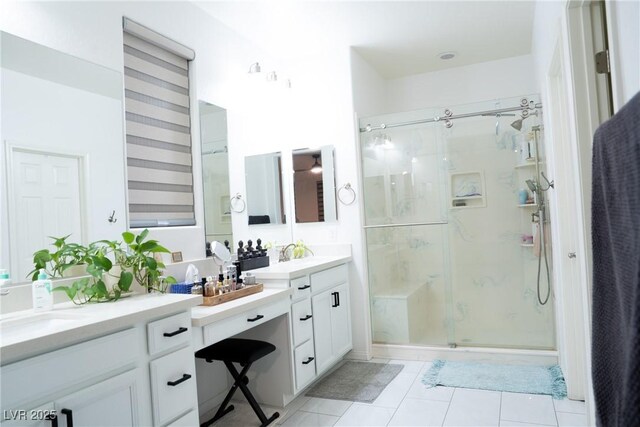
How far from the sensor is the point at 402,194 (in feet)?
11.9

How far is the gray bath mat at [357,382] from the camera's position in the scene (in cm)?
283

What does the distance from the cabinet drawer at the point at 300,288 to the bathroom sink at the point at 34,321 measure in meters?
1.31

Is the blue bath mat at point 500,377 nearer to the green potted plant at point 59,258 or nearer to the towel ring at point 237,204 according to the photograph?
the towel ring at point 237,204

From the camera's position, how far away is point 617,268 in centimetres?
70

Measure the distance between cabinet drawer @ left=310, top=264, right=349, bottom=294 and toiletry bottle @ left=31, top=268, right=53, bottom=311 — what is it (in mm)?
1577

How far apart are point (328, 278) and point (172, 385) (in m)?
1.63

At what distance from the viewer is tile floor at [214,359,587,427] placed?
7.87 ft

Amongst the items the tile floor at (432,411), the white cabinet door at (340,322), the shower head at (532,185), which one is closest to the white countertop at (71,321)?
the tile floor at (432,411)

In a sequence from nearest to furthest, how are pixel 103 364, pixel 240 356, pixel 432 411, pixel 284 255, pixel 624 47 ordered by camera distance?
pixel 624 47, pixel 103 364, pixel 240 356, pixel 432 411, pixel 284 255

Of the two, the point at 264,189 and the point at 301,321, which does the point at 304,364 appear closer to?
the point at 301,321

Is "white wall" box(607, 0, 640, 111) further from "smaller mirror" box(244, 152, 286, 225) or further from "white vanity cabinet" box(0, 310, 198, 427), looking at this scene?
"smaller mirror" box(244, 152, 286, 225)

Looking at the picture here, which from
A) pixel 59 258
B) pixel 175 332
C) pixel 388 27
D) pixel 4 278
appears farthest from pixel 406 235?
pixel 4 278

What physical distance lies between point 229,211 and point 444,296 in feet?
6.10

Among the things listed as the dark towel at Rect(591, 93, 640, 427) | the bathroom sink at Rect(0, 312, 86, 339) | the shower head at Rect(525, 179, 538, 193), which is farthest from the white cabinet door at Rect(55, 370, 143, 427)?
the shower head at Rect(525, 179, 538, 193)
